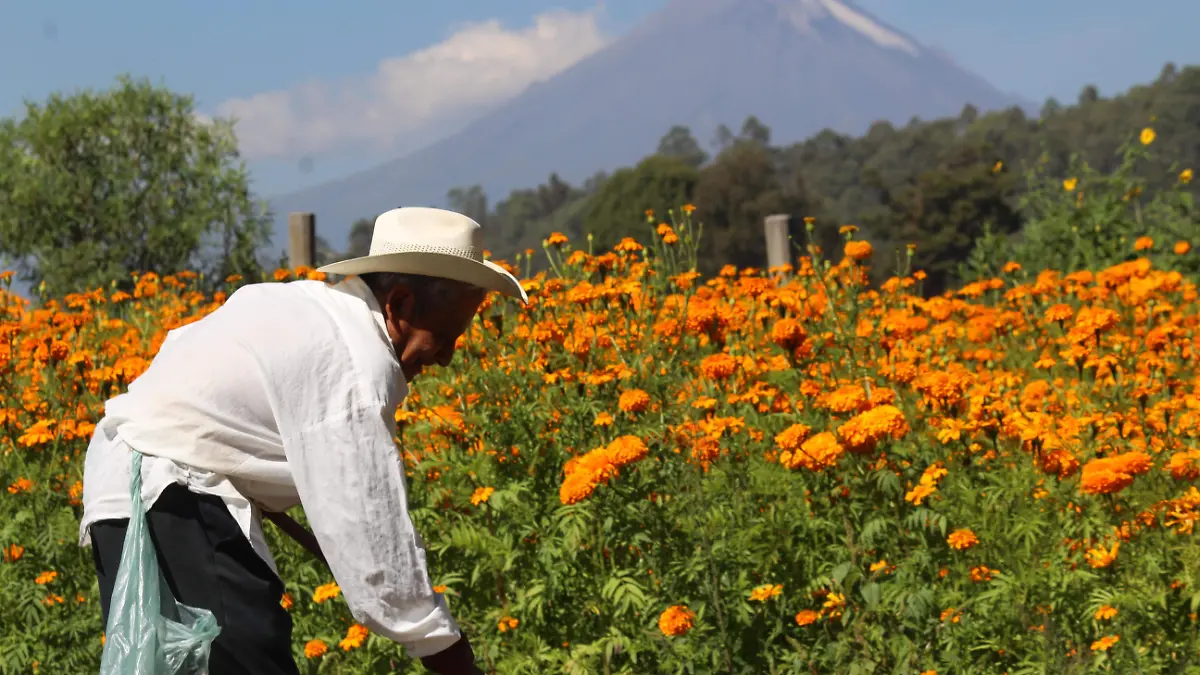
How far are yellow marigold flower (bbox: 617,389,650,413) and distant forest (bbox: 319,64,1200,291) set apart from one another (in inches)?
847

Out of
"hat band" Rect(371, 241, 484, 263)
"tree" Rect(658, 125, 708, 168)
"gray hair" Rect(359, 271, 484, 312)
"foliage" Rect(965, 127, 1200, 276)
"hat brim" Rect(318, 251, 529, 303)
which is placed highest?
"hat band" Rect(371, 241, 484, 263)

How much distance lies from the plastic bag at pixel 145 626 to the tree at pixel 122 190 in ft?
35.1

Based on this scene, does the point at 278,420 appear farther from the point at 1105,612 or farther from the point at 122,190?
the point at 122,190

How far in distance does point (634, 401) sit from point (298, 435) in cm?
182

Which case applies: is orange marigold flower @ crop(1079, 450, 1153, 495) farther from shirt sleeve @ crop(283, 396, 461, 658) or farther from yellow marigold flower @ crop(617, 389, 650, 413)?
shirt sleeve @ crop(283, 396, 461, 658)

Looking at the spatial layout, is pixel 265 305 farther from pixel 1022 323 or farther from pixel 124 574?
pixel 1022 323

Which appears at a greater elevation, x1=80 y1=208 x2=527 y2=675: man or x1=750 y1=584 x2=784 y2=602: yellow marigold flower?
x1=80 y1=208 x2=527 y2=675: man

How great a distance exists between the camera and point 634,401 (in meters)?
4.05

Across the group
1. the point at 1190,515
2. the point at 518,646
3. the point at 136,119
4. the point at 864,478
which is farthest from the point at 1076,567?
the point at 136,119

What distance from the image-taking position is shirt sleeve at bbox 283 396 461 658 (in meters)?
2.26

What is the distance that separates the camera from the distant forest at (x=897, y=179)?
37781 millimetres

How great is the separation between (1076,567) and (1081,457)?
0.51 metres

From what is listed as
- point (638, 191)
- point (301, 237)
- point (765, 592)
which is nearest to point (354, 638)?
point (765, 592)

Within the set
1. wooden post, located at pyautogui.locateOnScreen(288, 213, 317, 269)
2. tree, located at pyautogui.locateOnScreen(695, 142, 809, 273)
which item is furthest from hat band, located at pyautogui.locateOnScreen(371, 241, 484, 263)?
tree, located at pyautogui.locateOnScreen(695, 142, 809, 273)
